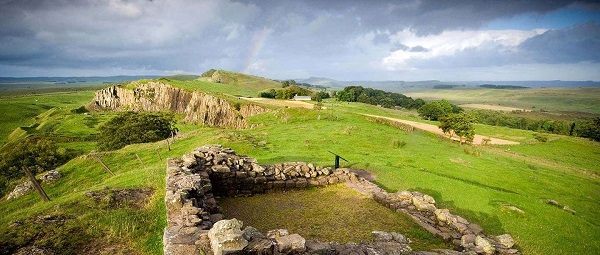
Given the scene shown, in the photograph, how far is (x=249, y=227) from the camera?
336 inches

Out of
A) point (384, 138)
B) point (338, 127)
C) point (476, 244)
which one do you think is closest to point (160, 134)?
point (338, 127)

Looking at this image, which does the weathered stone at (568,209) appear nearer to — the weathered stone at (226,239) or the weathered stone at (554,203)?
the weathered stone at (554,203)

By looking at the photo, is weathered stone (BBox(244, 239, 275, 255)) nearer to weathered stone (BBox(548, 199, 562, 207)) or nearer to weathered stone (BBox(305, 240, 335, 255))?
weathered stone (BBox(305, 240, 335, 255))

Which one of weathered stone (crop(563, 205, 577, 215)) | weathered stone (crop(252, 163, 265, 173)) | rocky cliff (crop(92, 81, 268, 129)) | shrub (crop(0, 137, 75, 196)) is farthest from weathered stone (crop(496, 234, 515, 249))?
rocky cliff (crop(92, 81, 268, 129))

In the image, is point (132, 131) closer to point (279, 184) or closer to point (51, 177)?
point (51, 177)

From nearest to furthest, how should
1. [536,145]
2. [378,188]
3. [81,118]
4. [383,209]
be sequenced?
[383,209]
[378,188]
[536,145]
[81,118]

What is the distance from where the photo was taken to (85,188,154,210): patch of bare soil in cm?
1283

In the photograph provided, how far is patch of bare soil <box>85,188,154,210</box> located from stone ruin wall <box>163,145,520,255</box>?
157 centimetres

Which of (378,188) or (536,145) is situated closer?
(378,188)

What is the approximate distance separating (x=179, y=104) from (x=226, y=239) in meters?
110

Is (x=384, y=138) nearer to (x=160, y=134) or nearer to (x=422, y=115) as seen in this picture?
(x=160, y=134)

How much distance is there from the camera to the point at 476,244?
11234mm

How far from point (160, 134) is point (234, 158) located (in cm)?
4103

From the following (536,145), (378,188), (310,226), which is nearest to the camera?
(310,226)
